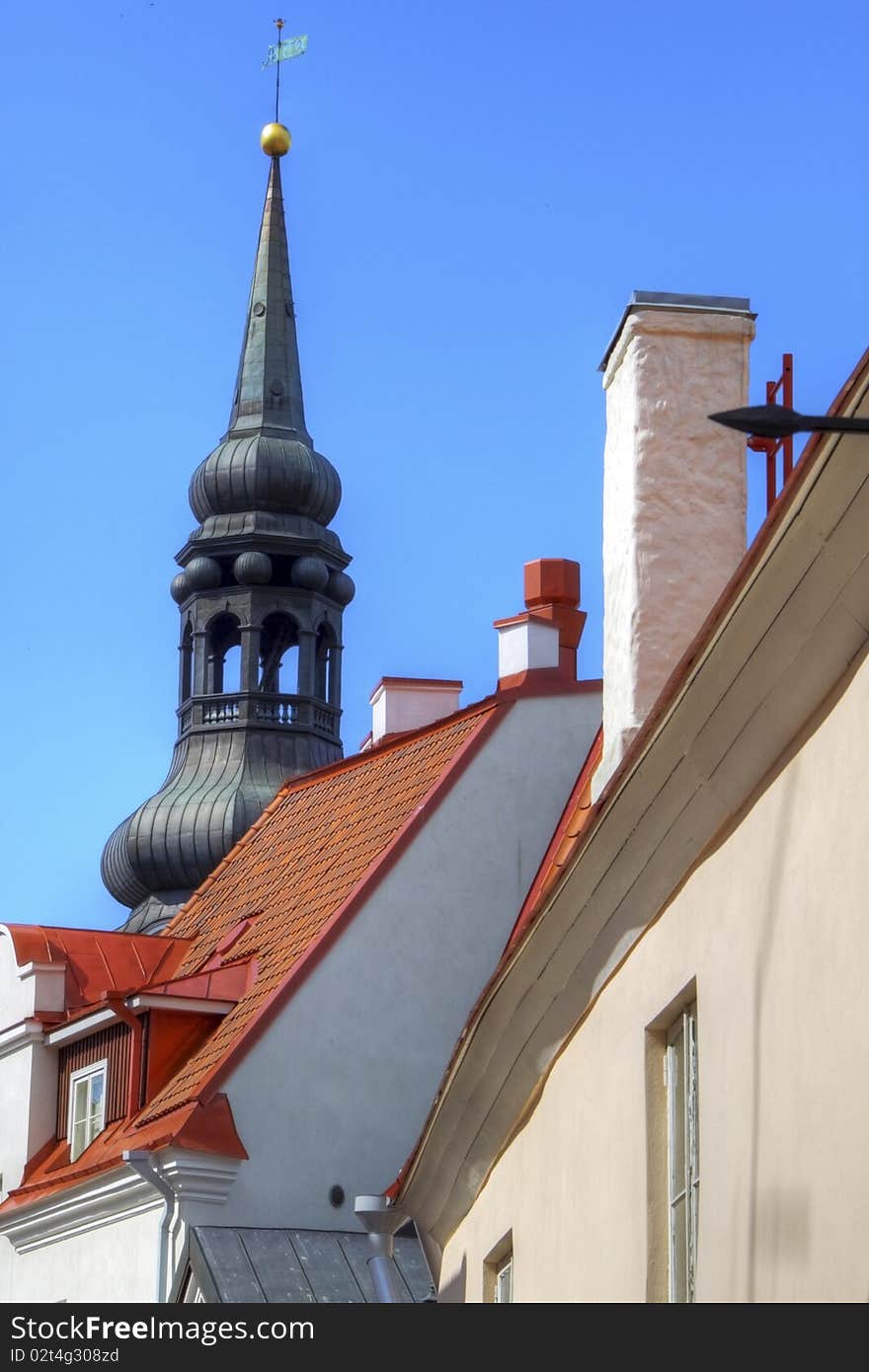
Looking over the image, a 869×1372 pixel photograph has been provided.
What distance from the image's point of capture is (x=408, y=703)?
93.1 ft

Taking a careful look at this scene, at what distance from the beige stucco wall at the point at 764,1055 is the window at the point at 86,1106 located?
36.7ft

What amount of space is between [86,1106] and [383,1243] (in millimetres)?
6833

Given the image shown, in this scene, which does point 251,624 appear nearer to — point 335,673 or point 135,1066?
point 335,673

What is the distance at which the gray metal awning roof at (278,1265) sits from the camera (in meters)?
20.7

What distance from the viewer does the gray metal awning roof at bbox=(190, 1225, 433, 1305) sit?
20.7 meters

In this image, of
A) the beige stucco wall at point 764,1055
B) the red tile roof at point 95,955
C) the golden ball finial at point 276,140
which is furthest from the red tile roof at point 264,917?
the golden ball finial at point 276,140

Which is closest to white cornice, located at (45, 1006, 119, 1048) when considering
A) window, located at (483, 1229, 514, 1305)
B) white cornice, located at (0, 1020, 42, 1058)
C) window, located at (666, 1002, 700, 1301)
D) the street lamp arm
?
white cornice, located at (0, 1020, 42, 1058)

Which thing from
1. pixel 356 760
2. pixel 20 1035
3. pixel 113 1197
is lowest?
pixel 113 1197

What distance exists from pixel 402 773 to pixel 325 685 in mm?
39975

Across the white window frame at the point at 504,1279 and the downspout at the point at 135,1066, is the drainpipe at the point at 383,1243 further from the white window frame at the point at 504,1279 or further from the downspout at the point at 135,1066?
the downspout at the point at 135,1066

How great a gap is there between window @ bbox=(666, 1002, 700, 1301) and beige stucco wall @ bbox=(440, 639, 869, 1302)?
13 centimetres

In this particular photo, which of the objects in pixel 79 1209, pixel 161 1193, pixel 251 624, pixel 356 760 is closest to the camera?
pixel 161 1193

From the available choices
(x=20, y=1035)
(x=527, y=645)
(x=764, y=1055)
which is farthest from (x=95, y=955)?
(x=764, y=1055)

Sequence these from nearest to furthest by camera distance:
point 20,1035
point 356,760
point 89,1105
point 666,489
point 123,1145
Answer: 1. point 666,489
2. point 123,1145
3. point 89,1105
4. point 20,1035
5. point 356,760
